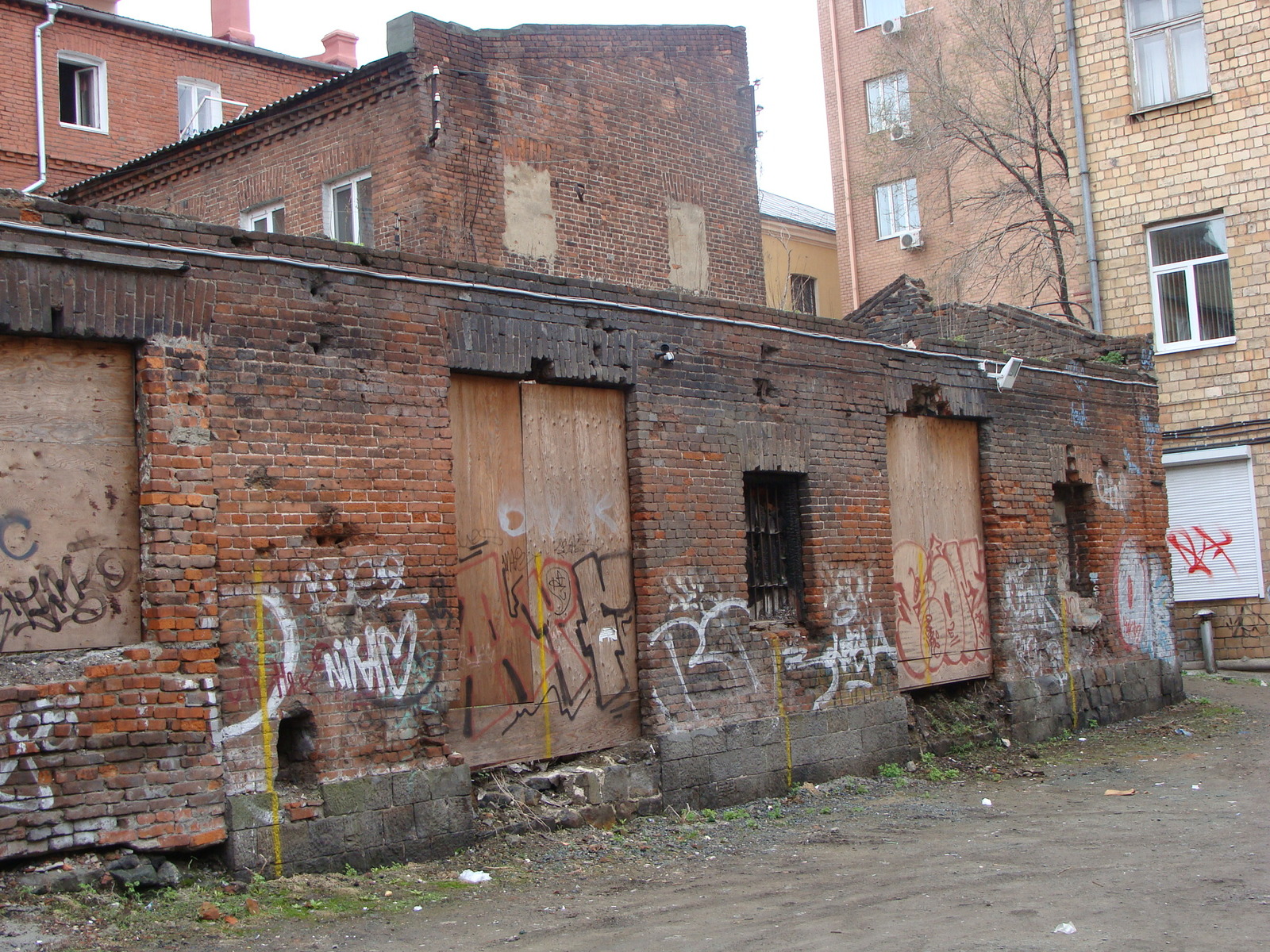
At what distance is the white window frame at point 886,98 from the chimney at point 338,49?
11.2 metres

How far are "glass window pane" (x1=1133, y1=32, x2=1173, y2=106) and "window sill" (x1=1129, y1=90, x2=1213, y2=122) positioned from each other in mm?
124

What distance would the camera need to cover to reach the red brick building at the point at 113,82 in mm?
22781

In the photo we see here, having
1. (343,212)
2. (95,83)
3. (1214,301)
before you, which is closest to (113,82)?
(95,83)

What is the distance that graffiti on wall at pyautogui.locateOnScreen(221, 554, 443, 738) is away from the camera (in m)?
7.40

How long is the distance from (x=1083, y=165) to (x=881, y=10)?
8271 millimetres

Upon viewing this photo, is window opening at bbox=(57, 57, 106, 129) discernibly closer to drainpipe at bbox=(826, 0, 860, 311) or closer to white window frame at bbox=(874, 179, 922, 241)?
drainpipe at bbox=(826, 0, 860, 311)

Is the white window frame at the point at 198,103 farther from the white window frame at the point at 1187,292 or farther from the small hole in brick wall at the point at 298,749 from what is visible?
the small hole in brick wall at the point at 298,749

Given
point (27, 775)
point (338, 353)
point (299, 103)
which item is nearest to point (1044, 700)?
point (338, 353)

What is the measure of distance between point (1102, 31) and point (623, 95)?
8.49 metres

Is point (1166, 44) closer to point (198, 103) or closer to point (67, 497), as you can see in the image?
point (198, 103)

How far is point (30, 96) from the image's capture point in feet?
75.1

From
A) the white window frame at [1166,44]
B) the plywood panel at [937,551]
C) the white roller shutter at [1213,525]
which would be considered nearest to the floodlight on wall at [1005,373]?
the plywood panel at [937,551]

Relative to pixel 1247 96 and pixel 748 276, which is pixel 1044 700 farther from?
pixel 1247 96

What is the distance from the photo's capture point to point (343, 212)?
15.9 m
